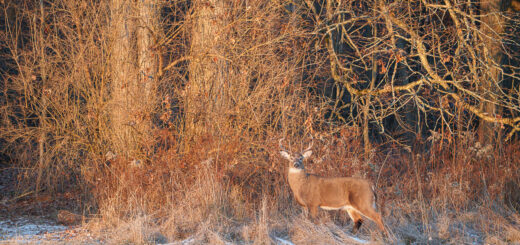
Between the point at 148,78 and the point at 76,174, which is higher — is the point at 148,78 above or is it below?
above

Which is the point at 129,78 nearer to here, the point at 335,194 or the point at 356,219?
the point at 335,194

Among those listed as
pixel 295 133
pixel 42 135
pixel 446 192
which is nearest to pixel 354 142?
pixel 295 133

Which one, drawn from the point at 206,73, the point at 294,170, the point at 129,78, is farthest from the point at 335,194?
the point at 129,78

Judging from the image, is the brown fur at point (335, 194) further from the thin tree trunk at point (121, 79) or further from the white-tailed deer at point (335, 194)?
the thin tree trunk at point (121, 79)

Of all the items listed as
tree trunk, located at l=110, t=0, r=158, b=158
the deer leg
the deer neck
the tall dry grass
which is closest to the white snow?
the tall dry grass

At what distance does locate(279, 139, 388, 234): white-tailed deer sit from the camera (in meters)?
7.24

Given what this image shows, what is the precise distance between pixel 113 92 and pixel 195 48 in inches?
65.0

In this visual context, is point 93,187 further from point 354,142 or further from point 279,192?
point 354,142

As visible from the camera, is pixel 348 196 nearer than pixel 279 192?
Yes

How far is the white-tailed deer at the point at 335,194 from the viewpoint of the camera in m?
7.24

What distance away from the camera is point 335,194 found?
7508mm

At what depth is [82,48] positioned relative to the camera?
985 centimetres

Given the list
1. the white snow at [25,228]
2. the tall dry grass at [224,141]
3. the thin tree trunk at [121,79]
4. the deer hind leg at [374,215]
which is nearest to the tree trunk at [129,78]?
the thin tree trunk at [121,79]

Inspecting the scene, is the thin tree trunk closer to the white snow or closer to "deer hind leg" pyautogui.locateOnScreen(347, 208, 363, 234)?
the white snow
